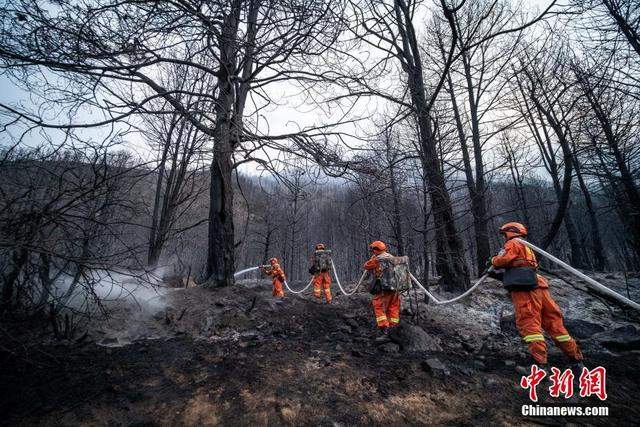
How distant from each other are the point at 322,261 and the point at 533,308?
6.04 meters

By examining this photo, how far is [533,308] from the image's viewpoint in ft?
12.7

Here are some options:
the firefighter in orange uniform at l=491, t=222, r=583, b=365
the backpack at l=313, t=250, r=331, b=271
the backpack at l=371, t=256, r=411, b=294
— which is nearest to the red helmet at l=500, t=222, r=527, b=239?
the firefighter in orange uniform at l=491, t=222, r=583, b=365

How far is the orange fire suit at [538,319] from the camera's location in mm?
3748

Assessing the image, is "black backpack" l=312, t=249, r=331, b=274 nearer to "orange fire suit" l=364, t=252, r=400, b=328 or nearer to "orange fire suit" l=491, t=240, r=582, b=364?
"orange fire suit" l=364, t=252, r=400, b=328

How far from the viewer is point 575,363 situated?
3.72m

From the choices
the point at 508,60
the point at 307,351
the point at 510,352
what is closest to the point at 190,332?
the point at 307,351

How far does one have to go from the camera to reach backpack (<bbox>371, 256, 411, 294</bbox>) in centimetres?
557

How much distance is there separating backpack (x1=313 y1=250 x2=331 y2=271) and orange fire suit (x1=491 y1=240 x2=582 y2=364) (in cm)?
567

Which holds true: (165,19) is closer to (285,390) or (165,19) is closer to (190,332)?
(285,390)

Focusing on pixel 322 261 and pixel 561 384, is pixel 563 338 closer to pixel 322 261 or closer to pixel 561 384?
pixel 561 384

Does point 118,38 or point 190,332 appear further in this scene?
point 190,332

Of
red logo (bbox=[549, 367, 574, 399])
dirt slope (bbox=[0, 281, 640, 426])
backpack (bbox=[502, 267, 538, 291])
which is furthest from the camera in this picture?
backpack (bbox=[502, 267, 538, 291])

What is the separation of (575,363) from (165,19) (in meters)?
6.52

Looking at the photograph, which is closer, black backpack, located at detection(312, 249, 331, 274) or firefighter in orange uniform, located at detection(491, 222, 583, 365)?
firefighter in orange uniform, located at detection(491, 222, 583, 365)
